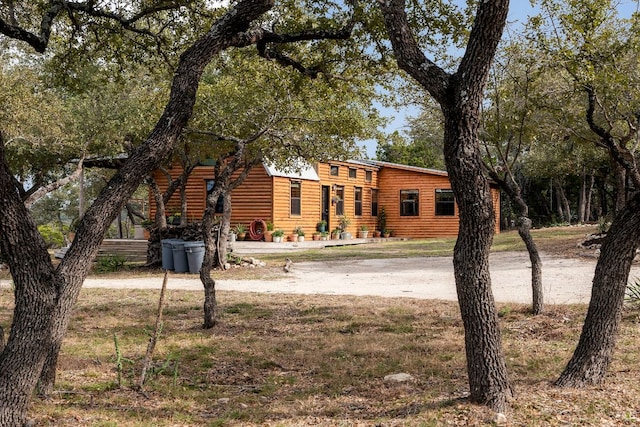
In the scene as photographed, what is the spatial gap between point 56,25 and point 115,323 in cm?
406

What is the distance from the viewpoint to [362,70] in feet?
24.9

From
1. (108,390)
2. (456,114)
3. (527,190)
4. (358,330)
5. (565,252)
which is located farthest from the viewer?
(527,190)

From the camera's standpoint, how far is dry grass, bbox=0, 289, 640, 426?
164 inches

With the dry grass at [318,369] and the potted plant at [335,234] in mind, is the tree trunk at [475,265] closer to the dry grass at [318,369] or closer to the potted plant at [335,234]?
the dry grass at [318,369]

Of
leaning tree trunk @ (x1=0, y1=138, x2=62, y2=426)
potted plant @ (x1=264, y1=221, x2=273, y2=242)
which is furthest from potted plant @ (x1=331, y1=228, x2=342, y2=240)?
leaning tree trunk @ (x1=0, y1=138, x2=62, y2=426)

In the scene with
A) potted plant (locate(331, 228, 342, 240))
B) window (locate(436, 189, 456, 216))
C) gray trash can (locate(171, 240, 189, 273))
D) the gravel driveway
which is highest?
window (locate(436, 189, 456, 216))

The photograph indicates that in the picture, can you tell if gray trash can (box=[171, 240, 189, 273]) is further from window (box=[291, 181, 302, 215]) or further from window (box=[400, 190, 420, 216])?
window (box=[400, 190, 420, 216])

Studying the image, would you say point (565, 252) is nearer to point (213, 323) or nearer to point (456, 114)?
point (213, 323)

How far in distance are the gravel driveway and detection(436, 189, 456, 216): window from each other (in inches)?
547

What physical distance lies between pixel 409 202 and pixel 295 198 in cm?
771

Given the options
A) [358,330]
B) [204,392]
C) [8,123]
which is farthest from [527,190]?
[204,392]

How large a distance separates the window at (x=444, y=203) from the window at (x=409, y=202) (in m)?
1.09

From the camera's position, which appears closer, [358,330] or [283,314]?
[358,330]

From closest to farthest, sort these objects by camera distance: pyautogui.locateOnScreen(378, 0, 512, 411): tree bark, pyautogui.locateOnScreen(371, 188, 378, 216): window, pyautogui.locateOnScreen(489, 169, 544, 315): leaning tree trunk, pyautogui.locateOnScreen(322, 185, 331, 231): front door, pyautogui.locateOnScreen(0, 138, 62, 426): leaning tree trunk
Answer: pyautogui.locateOnScreen(0, 138, 62, 426): leaning tree trunk < pyautogui.locateOnScreen(378, 0, 512, 411): tree bark < pyautogui.locateOnScreen(489, 169, 544, 315): leaning tree trunk < pyautogui.locateOnScreen(322, 185, 331, 231): front door < pyautogui.locateOnScreen(371, 188, 378, 216): window
